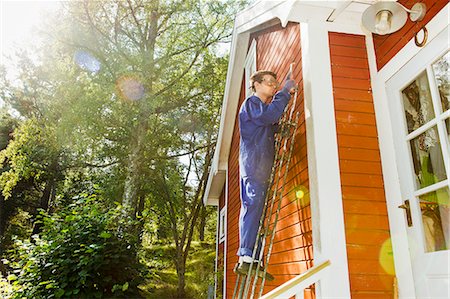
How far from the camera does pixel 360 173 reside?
2.78 m

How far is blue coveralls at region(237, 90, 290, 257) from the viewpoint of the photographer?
304 centimetres

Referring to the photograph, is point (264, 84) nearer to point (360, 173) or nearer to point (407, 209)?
point (360, 173)

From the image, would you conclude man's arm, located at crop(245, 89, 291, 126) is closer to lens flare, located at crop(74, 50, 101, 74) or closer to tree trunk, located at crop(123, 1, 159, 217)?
tree trunk, located at crop(123, 1, 159, 217)

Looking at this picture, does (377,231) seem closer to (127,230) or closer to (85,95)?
(127,230)

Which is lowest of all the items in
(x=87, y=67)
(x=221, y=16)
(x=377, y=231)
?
(x=377, y=231)

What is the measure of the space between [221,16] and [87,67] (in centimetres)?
518

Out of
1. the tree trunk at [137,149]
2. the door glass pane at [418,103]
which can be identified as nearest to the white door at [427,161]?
the door glass pane at [418,103]

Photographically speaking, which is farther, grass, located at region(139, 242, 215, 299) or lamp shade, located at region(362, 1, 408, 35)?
grass, located at region(139, 242, 215, 299)

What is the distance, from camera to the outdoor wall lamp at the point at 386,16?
2.30 meters

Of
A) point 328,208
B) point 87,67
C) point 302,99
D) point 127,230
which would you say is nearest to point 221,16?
point 87,67

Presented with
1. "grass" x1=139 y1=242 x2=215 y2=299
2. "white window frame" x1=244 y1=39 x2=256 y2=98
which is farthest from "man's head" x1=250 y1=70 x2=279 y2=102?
"grass" x1=139 y1=242 x2=215 y2=299

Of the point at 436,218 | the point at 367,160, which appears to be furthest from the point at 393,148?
the point at 436,218

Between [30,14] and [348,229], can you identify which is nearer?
[348,229]

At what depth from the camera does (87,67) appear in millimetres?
11625
